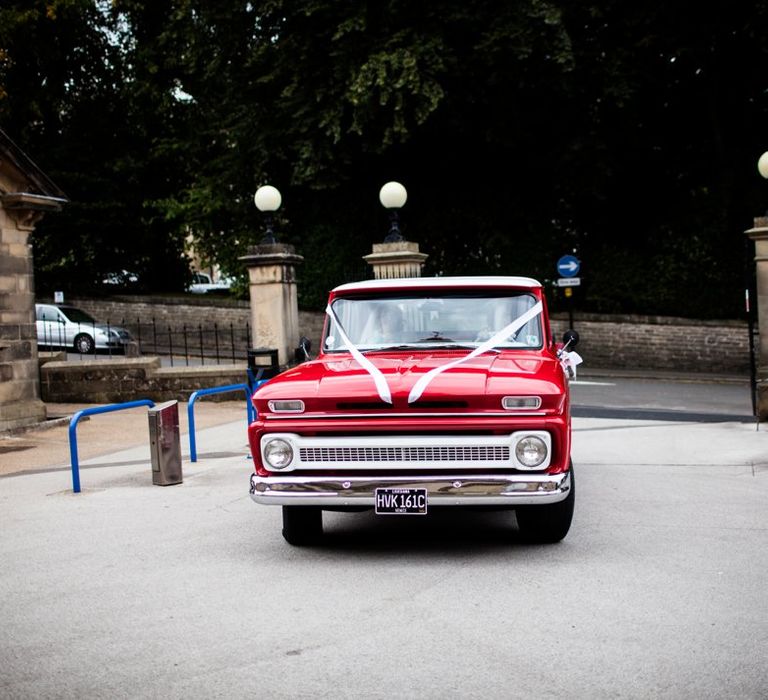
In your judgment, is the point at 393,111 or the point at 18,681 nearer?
the point at 18,681

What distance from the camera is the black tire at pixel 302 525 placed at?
7.36 m

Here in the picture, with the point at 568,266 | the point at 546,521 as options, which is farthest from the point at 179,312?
the point at 546,521

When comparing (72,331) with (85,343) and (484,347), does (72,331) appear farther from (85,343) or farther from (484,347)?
(484,347)

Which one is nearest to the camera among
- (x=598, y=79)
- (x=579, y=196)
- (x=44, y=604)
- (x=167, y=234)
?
(x=44, y=604)

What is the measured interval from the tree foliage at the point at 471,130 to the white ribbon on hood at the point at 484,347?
1686cm

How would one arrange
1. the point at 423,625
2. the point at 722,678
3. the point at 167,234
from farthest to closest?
the point at 167,234
the point at 423,625
the point at 722,678

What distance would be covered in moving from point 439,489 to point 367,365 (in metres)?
1.13

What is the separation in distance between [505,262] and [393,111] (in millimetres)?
5691

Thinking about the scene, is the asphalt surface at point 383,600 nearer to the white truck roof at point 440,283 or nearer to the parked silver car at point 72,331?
the white truck roof at point 440,283

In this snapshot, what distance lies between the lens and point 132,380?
61.1ft

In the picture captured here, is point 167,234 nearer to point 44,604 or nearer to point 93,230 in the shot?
point 93,230

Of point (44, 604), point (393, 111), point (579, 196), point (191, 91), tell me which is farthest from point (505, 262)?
point (44, 604)

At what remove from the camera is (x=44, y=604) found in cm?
611

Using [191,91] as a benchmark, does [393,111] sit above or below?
below
